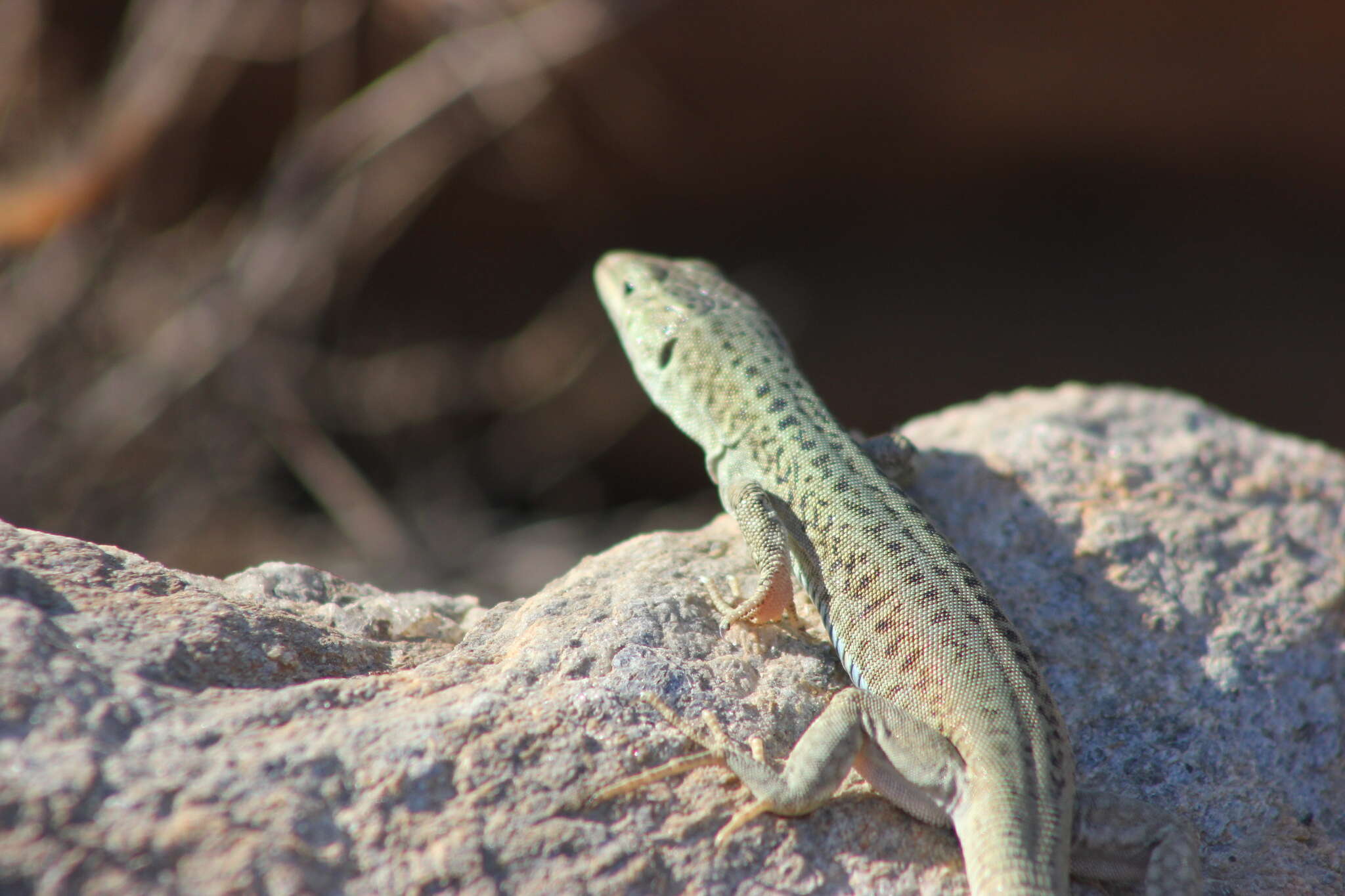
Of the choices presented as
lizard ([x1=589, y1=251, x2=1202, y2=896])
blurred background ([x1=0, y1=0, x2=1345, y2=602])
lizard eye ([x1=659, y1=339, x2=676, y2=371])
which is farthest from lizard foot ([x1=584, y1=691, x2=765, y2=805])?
blurred background ([x1=0, y1=0, x2=1345, y2=602])

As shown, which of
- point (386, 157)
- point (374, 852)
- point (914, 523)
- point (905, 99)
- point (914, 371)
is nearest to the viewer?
point (374, 852)

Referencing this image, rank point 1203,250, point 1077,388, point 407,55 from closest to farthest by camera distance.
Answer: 1. point 1077,388
2. point 407,55
3. point 1203,250

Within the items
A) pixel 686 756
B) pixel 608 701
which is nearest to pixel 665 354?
pixel 608 701

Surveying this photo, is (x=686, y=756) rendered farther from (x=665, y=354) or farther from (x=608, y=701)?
(x=665, y=354)

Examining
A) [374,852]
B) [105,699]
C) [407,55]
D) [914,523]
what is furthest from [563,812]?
[407,55]

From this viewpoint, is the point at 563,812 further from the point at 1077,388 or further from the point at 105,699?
the point at 1077,388

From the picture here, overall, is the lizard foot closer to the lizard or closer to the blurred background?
the lizard
